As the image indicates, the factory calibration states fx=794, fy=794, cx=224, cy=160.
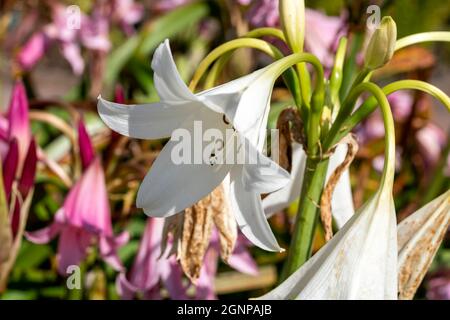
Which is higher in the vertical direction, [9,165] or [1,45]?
[1,45]

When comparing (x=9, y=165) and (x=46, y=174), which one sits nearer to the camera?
(x=9, y=165)

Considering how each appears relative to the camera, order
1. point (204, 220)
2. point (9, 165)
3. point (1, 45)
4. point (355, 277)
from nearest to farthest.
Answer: point (355, 277) < point (204, 220) < point (9, 165) < point (1, 45)

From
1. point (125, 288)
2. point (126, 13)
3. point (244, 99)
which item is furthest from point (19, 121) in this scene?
point (126, 13)

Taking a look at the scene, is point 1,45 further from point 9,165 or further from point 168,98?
point 168,98

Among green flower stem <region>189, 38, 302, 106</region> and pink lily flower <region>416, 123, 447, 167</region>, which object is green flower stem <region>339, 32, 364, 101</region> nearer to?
green flower stem <region>189, 38, 302, 106</region>

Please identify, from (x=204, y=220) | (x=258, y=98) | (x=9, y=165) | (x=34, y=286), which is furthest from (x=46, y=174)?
(x=258, y=98)

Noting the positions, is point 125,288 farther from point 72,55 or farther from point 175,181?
point 72,55
